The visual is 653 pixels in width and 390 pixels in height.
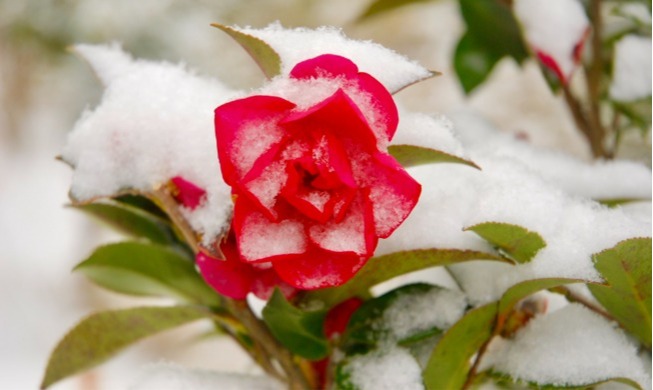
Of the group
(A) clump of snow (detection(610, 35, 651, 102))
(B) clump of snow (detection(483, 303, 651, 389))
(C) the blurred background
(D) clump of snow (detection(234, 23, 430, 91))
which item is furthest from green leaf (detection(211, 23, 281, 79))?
(C) the blurred background

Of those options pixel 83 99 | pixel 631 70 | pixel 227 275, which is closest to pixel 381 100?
pixel 227 275

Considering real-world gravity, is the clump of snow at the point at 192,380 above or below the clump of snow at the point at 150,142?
below

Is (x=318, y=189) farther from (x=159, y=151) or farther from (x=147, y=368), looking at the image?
(x=147, y=368)

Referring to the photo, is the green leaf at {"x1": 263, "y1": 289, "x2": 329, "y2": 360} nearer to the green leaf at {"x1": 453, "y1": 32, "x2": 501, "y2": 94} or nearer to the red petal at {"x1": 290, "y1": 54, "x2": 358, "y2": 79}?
the red petal at {"x1": 290, "y1": 54, "x2": 358, "y2": 79}

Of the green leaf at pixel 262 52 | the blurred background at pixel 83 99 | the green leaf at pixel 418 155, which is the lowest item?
the blurred background at pixel 83 99

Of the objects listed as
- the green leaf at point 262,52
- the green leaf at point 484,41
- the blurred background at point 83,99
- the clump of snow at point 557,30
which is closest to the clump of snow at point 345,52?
the green leaf at point 262,52

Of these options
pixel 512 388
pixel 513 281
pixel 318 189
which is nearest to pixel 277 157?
pixel 318 189

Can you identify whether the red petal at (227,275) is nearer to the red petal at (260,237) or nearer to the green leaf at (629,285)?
the red petal at (260,237)
